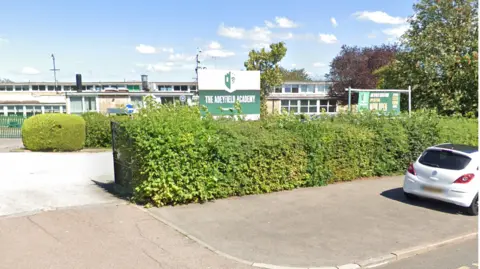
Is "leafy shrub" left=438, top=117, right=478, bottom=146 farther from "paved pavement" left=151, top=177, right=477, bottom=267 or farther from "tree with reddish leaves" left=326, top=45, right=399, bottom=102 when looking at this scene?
"tree with reddish leaves" left=326, top=45, right=399, bottom=102

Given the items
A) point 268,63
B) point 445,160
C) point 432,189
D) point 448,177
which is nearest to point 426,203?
point 432,189

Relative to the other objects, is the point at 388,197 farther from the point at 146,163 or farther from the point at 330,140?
the point at 146,163

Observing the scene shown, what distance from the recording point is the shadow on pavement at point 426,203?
678 centimetres

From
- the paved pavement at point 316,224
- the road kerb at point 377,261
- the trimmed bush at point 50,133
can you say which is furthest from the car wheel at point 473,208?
the trimmed bush at point 50,133

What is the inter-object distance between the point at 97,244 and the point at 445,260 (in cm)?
452

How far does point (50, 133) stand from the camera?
14922mm

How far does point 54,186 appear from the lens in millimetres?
7965

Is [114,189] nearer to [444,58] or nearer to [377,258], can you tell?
[377,258]

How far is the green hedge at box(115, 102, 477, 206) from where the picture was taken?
6316 millimetres

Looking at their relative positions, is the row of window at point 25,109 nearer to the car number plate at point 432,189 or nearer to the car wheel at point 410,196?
the car wheel at point 410,196

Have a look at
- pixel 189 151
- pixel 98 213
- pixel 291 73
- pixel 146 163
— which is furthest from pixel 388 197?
pixel 291 73

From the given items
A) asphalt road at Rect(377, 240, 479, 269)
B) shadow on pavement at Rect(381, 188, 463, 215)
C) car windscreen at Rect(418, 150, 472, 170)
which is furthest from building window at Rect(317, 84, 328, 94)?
asphalt road at Rect(377, 240, 479, 269)

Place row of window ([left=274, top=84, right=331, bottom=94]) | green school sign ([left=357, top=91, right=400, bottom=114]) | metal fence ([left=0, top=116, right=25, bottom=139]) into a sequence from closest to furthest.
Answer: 1. green school sign ([left=357, top=91, right=400, bottom=114])
2. metal fence ([left=0, top=116, right=25, bottom=139])
3. row of window ([left=274, top=84, right=331, bottom=94])

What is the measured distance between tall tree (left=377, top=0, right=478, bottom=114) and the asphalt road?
12.1 metres
